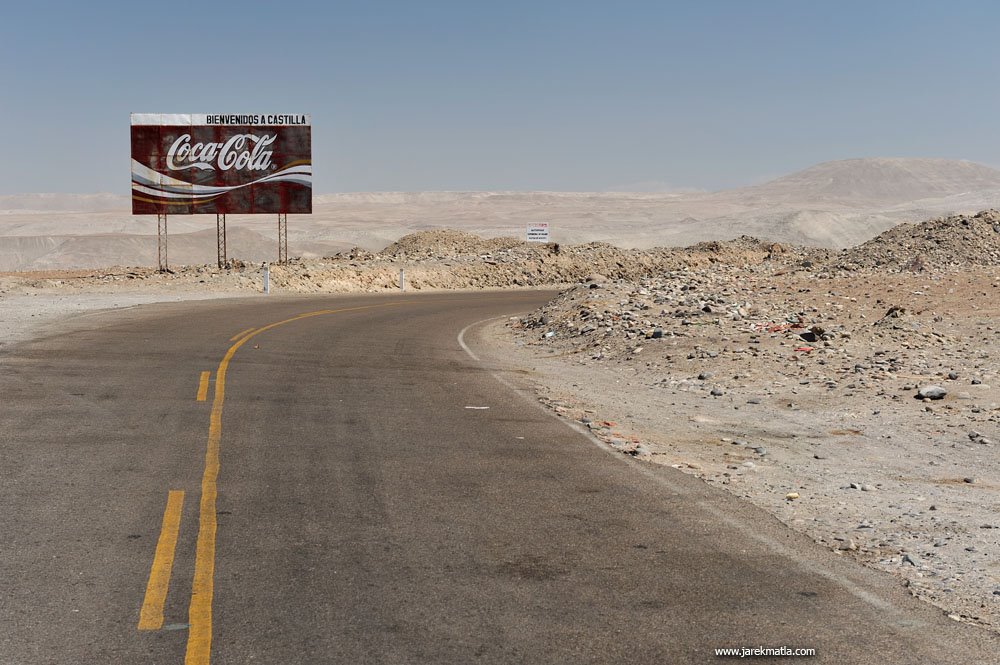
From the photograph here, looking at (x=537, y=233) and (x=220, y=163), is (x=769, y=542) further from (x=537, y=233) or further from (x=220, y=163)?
(x=537, y=233)

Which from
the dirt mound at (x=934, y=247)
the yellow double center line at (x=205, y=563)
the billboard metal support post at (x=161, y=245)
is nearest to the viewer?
the yellow double center line at (x=205, y=563)

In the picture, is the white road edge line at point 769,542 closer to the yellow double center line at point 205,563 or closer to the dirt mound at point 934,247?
the yellow double center line at point 205,563

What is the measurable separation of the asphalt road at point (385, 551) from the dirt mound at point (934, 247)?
881 inches

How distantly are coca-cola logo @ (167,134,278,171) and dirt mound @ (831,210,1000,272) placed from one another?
86.2 ft

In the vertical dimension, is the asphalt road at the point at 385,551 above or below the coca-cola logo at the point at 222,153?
below

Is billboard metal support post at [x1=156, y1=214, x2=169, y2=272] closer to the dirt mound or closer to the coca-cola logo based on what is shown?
the coca-cola logo

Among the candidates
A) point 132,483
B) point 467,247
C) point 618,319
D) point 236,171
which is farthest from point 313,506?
point 467,247

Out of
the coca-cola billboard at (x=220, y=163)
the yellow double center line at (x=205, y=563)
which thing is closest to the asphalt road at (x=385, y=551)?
the yellow double center line at (x=205, y=563)

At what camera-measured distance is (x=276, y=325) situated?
25.4 meters

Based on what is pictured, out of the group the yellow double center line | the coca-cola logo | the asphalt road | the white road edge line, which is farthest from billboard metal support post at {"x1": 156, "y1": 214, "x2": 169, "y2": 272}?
the white road edge line

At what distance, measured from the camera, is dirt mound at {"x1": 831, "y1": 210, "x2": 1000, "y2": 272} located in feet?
101

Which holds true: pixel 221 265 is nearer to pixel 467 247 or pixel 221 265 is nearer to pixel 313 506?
pixel 467 247

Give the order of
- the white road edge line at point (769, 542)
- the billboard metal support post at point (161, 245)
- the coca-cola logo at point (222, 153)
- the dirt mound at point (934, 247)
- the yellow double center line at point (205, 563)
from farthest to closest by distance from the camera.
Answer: the billboard metal support post at point (161, 245), the coca-cola logo at point (222, 153), the dirt mound at point (934, 247), the white road edge line at point (769, 542), the yellow double center line at point (205, 563)

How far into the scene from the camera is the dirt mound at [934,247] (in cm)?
3064
